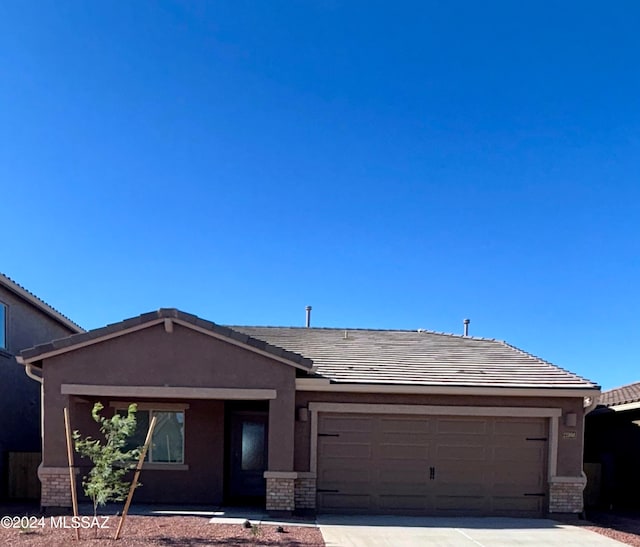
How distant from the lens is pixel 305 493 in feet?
33.0

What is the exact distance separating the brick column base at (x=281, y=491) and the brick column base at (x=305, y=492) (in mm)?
357

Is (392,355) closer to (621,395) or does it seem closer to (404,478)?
(404,478)

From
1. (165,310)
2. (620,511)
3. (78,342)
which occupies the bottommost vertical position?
(620,511)

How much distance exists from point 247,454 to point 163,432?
192 cm

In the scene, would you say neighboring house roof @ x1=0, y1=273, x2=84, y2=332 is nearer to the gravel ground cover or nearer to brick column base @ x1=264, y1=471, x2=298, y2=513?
brick column base @ x1=264, y1=471, x2=298, y2=513

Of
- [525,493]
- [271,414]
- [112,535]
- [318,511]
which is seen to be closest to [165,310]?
[271,414]

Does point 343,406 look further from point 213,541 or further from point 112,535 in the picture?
point 112,535

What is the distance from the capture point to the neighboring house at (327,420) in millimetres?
9844

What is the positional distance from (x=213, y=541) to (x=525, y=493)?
624 centimetres

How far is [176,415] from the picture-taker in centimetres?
1138

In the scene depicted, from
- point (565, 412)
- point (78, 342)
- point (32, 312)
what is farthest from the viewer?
point (32, 312)

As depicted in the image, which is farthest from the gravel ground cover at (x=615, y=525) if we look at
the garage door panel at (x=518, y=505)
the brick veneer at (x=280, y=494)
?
the brick veneer at (x=280, y=494)

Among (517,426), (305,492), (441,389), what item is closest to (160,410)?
(305,492)

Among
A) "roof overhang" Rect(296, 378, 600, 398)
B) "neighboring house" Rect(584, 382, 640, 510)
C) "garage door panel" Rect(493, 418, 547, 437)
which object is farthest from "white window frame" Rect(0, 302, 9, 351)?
"neighboring house" Rect(584, 382, 640, 510)
